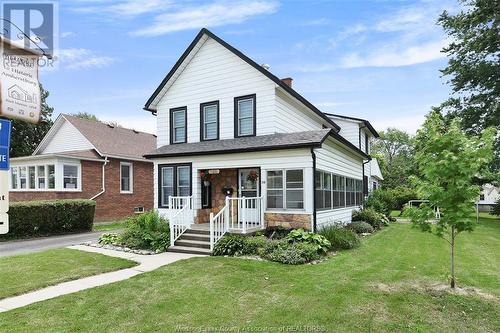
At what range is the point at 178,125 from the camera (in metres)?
15.2

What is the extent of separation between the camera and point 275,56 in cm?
1777

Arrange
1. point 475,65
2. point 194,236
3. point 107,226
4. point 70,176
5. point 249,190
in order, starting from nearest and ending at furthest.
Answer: point 194,236 < point 249,190 < point 107,226 < point 70,176 < point 475,65

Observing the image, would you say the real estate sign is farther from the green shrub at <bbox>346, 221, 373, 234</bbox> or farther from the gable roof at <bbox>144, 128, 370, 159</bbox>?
the green shrub at <bbox>346, 221, 373, 234</bbox>

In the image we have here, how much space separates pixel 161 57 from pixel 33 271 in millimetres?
12232

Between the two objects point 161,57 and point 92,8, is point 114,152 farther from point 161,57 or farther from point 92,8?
point 92,8

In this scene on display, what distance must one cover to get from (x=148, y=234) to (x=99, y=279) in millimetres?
4054

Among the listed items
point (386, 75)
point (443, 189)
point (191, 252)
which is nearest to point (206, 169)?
point (191, 252)

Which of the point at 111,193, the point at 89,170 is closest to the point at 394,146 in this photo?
the point at 111,193

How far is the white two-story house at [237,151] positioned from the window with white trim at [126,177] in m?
7.70

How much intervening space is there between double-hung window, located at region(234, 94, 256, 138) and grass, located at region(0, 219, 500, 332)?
595 centimetres

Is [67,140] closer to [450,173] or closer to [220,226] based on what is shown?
[220,226]

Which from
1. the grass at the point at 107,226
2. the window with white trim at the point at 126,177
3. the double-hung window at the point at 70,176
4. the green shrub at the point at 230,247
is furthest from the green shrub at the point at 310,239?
the window with white trim at the point at 126,177

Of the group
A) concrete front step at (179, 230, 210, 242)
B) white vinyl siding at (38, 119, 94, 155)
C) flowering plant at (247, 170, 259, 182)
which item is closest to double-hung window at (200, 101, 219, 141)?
flowering plant at (247, 170, 259, 182)

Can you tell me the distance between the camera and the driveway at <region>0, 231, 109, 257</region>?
11.6m
